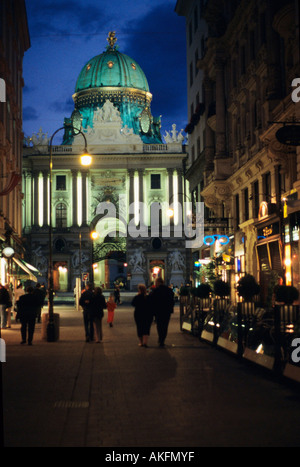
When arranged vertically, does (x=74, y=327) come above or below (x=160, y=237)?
below

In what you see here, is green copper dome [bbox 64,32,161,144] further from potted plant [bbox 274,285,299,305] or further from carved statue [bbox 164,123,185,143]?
potted plant [bbox 274,285,299,305]

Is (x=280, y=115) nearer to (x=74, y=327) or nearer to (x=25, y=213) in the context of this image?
(x=74, y=327)

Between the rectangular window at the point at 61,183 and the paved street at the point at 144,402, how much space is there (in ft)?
254

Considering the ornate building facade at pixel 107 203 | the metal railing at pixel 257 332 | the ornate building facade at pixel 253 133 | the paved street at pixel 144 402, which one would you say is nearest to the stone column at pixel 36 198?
the ornate building facade at pixel 107 203

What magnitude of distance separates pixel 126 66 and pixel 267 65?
7534cm

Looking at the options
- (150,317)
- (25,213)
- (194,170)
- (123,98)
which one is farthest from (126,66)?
(150,317)

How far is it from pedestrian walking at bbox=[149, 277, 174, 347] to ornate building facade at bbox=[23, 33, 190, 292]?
227 ft

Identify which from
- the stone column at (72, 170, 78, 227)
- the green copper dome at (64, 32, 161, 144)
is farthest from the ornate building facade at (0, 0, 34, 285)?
the green copper dome at (64, 32, 161, 144)

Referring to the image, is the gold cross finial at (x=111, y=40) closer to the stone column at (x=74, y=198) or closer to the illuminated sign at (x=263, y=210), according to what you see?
the stone column at (x=74, y=198)

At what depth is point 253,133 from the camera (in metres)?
33.7

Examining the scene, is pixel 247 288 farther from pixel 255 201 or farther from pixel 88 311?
pixel 255 201

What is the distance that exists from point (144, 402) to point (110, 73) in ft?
309

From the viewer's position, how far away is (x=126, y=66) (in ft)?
336

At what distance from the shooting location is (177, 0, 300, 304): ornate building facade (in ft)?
87.2
